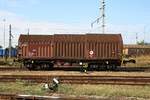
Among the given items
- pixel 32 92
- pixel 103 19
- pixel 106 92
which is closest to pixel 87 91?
pixel 106 92

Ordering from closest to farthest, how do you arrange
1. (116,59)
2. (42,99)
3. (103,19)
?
(42,99) < (116,59) < (103,19)

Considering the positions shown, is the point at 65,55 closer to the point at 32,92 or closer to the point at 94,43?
the point at 94,43

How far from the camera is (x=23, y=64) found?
37.4 m

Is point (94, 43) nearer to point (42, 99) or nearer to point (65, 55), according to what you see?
point (65, 55)

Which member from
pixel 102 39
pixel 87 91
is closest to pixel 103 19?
pixel 102 39

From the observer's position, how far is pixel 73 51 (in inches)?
1400

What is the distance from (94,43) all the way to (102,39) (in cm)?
80

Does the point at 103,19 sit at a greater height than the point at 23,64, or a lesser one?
greater

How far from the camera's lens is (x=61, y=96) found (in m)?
14.6

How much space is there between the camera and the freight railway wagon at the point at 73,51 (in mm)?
35031

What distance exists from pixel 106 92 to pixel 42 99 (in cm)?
334

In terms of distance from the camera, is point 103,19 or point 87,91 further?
point 103,19

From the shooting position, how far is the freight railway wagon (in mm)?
35031

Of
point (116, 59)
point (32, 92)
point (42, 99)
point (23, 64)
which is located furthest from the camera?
point (23, 64)
